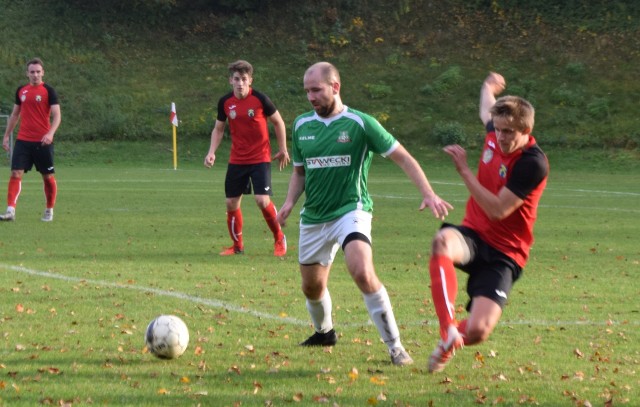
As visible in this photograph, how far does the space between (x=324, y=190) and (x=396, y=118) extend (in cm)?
3376

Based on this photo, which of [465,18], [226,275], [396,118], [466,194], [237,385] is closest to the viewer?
[237,385]

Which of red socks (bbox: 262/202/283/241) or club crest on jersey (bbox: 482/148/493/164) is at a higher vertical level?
club crest on jersey (bbox: 482/148/493/164)

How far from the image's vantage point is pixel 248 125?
539 inches

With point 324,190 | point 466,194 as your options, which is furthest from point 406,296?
point 466,194

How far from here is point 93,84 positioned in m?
44.5

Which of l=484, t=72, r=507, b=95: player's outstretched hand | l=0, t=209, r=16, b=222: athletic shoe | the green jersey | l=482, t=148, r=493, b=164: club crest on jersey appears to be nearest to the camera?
l=482, t=148, r=493, b=164: club crest on jersey

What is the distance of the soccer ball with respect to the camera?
Answer: 7121mm

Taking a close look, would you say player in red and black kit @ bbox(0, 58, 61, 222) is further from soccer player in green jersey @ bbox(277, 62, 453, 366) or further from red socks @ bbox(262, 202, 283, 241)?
soccer player in green jersey @ bbox(277, 62, 453, 366)

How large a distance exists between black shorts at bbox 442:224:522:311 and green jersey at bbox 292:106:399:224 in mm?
886

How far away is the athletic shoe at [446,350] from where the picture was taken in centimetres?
650

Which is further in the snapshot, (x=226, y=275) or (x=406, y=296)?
(x=226, y=275)

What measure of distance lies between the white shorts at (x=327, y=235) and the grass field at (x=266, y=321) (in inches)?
24.2

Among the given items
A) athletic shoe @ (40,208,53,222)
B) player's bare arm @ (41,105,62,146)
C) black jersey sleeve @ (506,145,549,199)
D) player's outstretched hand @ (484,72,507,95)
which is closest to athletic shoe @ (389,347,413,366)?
black jersey sleeve @ (506,145,549,199)

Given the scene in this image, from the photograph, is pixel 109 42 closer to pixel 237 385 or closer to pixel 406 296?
pixel 406 296
